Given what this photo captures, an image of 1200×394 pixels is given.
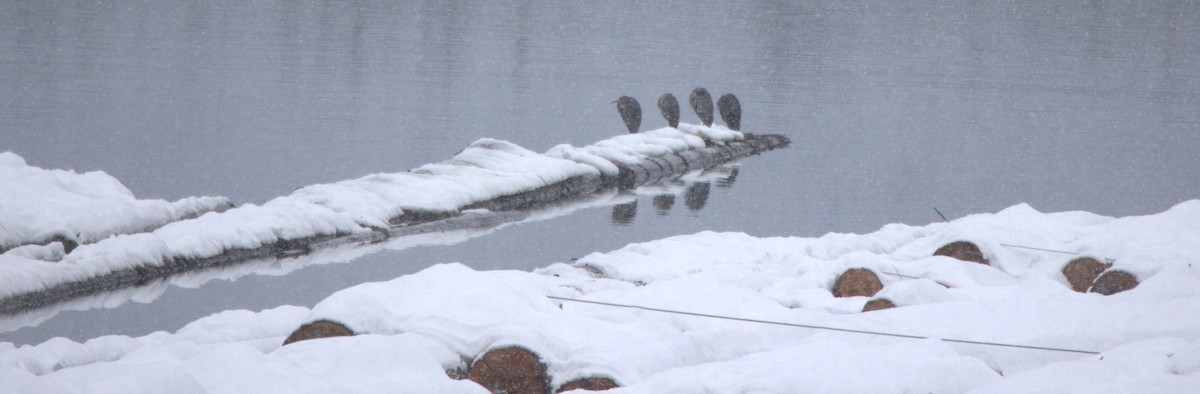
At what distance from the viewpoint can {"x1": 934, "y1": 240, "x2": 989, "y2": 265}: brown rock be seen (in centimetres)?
729

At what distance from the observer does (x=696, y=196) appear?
41.2 ft

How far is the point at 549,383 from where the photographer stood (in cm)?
446

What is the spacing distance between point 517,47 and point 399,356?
36186 mm

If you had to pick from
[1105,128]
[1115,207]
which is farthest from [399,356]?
[1105,128]

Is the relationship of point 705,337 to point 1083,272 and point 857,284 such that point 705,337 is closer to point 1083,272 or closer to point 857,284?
point 857,284

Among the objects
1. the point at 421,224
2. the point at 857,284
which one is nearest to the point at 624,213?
the point at 421,224

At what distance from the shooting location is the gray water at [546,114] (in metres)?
11.5

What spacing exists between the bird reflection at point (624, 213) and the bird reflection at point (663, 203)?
0.20 m

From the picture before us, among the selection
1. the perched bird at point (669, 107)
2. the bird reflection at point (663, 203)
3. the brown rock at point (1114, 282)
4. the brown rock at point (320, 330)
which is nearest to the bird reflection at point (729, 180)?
the bird reflection at point (663, 203)

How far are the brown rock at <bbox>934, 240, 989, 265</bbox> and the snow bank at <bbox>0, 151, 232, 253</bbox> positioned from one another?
4879mm

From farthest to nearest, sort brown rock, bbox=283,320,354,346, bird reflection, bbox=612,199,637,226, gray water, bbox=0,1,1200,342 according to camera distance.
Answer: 1. gray water, bbox=0,1,1200,342
2. bird reflection, bbox=612,199,637,226
3. brown rock, bbox=283,320,354,346

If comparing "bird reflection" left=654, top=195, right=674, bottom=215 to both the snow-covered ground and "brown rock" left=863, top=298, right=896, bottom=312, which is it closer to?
the snow-covered ground

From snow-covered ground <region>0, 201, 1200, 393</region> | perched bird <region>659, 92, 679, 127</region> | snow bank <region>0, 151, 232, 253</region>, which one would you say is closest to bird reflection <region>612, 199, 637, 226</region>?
snow bank <region>0, 151, 232, 253</region>

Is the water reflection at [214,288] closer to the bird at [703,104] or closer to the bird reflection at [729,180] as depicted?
the bird reflection at [729,180]
